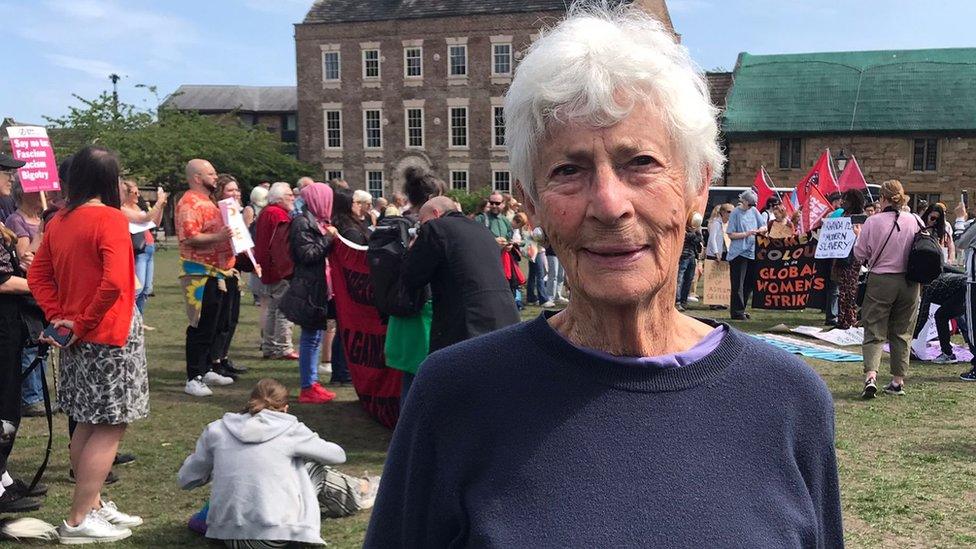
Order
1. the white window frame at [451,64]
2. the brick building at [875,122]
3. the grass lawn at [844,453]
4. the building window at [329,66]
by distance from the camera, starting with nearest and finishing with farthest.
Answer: the grass lawn at [844,453] < the brick building at [875,122] < the white window frame at [451,64] < the building window at [329,66]

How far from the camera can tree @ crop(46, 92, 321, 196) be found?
147 feet

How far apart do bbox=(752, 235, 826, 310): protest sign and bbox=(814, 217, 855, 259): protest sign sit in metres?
1.57

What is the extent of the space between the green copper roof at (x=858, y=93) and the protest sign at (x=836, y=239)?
88.0ft

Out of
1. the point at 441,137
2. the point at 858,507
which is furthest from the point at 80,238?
the point at 441,137

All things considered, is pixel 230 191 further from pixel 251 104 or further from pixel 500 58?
pixel 251 104

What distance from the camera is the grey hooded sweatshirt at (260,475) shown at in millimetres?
4660

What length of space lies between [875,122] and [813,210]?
26933mm

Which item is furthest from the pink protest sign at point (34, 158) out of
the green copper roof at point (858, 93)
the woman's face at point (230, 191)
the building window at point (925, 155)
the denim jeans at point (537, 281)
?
the building window at point (925, 155)

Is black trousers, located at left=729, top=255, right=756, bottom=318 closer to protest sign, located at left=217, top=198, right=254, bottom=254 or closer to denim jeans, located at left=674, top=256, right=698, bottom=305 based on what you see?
denim jeans, located at left=674, top=256, right=698, bottom=305

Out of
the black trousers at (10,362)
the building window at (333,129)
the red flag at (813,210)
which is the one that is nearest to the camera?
the black trousers at (10,362)

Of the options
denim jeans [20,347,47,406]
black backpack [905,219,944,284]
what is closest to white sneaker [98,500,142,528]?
denim jeans [20,347,47,406]

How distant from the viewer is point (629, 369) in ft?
5.40

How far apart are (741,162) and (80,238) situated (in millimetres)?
38259

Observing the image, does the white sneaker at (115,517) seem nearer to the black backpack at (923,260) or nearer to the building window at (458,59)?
the black backpack at (923,260)
